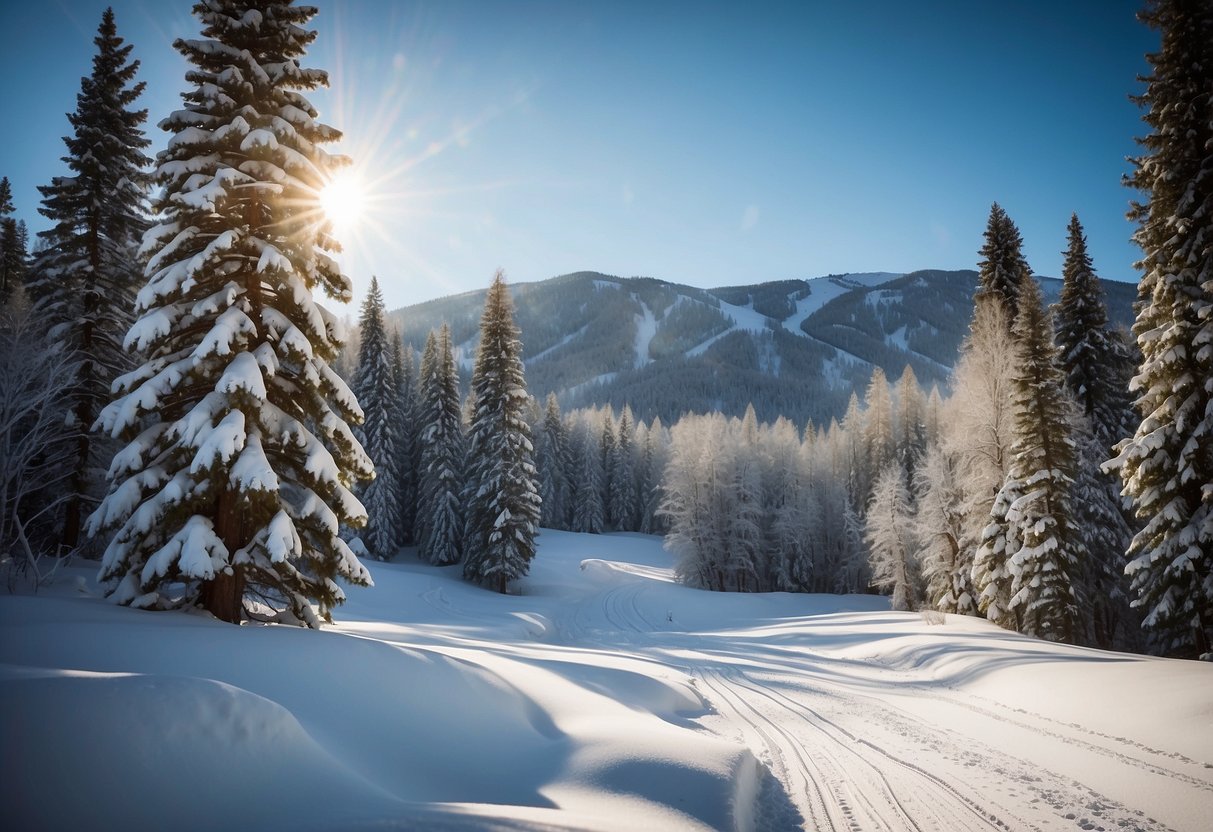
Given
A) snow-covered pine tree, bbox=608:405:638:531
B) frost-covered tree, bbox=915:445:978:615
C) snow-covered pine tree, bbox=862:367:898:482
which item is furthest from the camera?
snow-covered pine tree, bbox=608:405:638:531

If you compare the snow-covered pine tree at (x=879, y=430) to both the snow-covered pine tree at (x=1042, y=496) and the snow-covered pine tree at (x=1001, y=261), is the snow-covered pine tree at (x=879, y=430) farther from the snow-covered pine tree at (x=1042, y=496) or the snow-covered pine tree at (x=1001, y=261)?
the snow-covered pine tree at (x=1042, y=496)

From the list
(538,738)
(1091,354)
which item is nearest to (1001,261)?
(1091,354)

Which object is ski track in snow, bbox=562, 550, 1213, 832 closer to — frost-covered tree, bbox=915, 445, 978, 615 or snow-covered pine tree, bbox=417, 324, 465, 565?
frost-covered tree, bbox=915, 445, 978, 615

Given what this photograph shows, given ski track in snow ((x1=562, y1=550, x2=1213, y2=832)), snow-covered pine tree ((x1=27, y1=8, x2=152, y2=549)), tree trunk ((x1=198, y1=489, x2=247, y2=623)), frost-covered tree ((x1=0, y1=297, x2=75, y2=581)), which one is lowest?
ski track in snow ((x1=562, y1=550, x2=1213, y2=832))

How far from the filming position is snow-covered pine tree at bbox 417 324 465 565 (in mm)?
38000

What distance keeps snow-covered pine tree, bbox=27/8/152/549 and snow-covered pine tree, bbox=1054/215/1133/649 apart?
33261 mm

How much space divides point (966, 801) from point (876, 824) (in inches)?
56.1

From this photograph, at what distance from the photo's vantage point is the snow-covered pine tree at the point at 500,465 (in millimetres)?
31578

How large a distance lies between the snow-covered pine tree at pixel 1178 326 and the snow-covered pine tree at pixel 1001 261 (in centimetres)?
1137

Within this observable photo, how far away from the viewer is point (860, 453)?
198ft

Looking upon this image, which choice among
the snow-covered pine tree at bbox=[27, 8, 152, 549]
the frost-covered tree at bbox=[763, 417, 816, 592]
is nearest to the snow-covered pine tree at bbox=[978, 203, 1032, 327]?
the frost-covered tree at bbox=[763, 417, 816, 592]

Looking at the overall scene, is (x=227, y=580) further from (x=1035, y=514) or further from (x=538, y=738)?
(x=1035, y=514)

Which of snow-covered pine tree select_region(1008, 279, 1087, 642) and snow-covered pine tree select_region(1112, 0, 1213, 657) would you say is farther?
snow-covered pine tree select_region(1008, 279, 1087, 642)

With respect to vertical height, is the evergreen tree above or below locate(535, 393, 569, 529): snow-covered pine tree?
above
